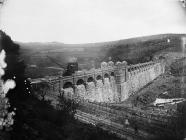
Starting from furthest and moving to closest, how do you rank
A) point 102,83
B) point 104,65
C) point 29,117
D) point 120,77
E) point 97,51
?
1. point 120,77
2. point 104,65
3. point 102,83
4. point 97,51
5. point 29,117

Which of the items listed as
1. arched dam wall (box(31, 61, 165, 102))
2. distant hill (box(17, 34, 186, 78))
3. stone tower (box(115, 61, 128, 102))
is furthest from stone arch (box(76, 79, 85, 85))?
stone tower (box(115, 61, 128, 102))

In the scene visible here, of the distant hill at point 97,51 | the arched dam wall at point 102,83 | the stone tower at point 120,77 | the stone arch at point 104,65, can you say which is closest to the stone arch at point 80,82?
the arched dam wall at point 102,83

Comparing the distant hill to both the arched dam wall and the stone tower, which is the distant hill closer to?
the arched dam wall

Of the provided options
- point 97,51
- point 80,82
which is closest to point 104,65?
point 97,51

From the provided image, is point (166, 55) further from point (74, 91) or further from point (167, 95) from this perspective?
point (74, 91)

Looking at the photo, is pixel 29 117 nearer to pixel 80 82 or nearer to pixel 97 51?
pixel 80 82

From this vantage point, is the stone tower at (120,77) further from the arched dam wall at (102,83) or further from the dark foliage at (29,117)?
the dark foliage at (29,117)
